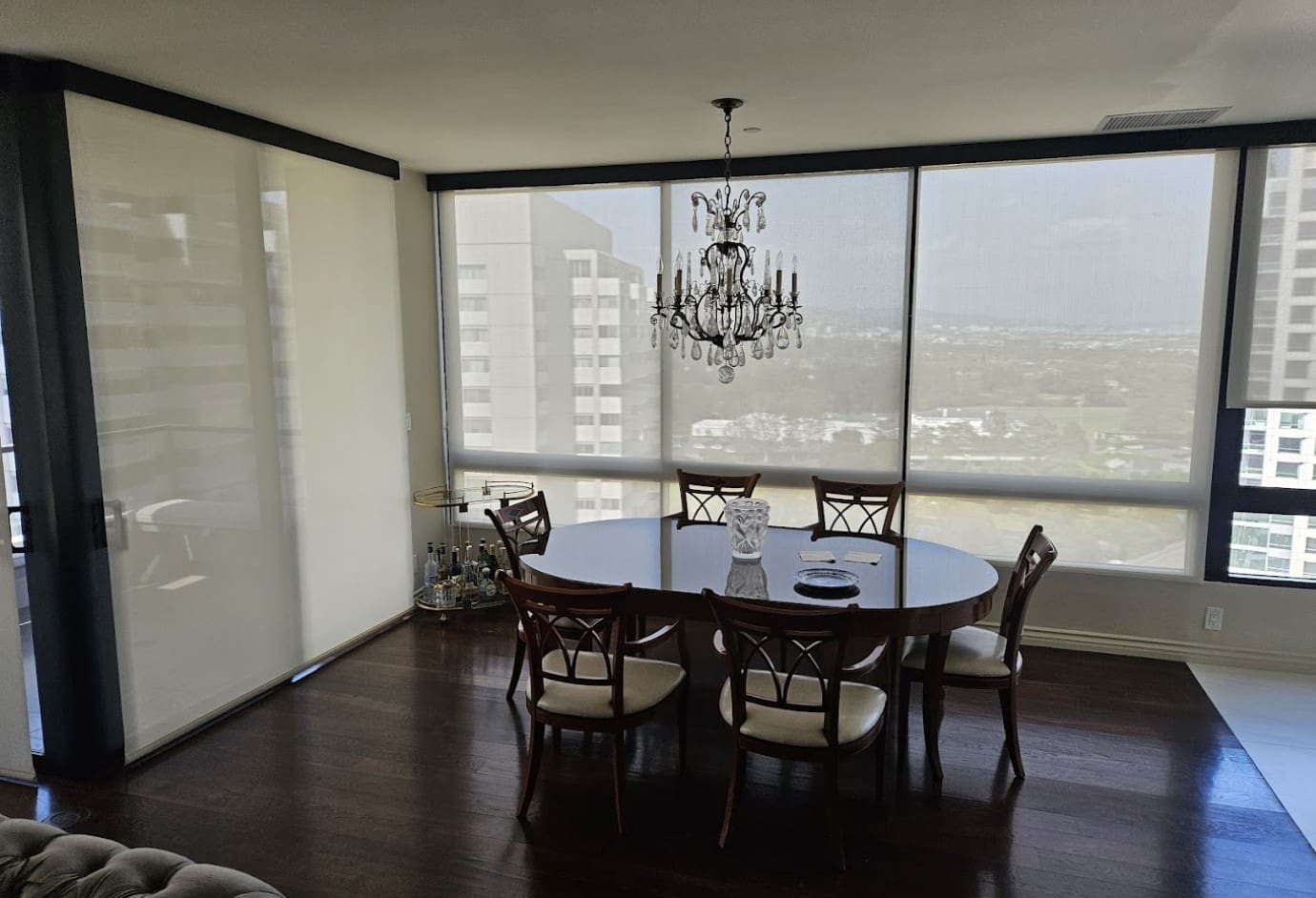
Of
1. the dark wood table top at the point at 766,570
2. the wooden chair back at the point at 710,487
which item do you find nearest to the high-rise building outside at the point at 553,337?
the wooden chair back at the point at 710,487

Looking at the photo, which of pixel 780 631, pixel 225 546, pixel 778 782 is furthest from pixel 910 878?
pixel 225 546

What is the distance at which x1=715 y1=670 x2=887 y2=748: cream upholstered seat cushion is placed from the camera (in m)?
2.78

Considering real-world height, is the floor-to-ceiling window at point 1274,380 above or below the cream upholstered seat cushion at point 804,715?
above

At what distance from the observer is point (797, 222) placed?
484 cm

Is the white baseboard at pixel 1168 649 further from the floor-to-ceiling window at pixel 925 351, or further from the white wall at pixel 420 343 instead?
the white wall at pixel 420 343

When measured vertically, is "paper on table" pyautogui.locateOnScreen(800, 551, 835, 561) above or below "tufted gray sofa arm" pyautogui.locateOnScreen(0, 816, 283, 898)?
below

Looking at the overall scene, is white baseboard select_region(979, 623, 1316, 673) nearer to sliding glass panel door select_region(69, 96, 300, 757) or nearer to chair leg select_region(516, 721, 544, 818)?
chair leg select_region(516, 721, 544, 818)

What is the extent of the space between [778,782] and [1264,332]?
3.22 metres

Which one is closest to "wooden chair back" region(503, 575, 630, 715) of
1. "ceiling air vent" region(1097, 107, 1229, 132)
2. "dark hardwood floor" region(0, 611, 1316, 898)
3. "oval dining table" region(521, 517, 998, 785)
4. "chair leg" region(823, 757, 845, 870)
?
"oval dining table" region(521, 517, 998, 785)

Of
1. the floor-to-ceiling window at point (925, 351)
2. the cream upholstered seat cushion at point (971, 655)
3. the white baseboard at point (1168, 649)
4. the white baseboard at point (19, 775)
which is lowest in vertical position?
the white baseboard at point (19, 775)

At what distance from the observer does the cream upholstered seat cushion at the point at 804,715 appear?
9.13ft

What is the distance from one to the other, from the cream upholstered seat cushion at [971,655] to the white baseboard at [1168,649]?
56.4 inches

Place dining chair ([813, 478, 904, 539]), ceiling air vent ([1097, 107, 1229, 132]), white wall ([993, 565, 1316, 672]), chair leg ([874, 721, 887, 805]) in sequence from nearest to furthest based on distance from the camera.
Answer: chair leg ([874, 721, 887, 805]) → ceiling air vent ([1097, 107, 1229, 132]) → dining chair ([813, 478, 904, 539]) → white wall ([993, 565, 1316, 672])

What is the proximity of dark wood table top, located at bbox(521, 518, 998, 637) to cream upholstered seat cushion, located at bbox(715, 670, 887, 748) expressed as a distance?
0.28m
